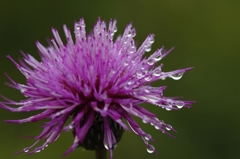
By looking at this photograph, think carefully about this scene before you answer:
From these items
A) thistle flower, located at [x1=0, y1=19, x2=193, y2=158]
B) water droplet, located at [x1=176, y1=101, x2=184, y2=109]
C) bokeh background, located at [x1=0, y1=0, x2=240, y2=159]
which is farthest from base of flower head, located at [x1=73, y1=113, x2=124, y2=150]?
bokeh background, located at [x1=0, y1=0, x2=240, y2=159]

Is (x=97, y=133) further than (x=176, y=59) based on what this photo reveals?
No

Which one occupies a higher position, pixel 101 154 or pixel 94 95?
pixel 94 95

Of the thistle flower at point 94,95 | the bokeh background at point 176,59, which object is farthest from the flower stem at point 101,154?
the bokeh background at point 176,59

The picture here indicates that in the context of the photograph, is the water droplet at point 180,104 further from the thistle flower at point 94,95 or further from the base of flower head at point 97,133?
the base of flower head at point 97,133

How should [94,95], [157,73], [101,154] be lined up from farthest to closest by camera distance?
1. [157,73]
2. [101,154]
3. [94,95]

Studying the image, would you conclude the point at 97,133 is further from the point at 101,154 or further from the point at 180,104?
the point at 180,104

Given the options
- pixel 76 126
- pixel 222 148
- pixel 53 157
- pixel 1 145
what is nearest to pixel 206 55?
pixel 222 148

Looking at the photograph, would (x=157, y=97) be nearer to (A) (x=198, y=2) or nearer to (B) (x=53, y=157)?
(B) (x=53, y=157)

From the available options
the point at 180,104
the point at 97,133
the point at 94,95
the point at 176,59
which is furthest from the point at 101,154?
the point at 176,59

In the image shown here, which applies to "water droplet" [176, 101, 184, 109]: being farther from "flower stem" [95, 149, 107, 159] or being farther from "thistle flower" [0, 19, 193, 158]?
"flower stem" [95, 149, 107, 159]
